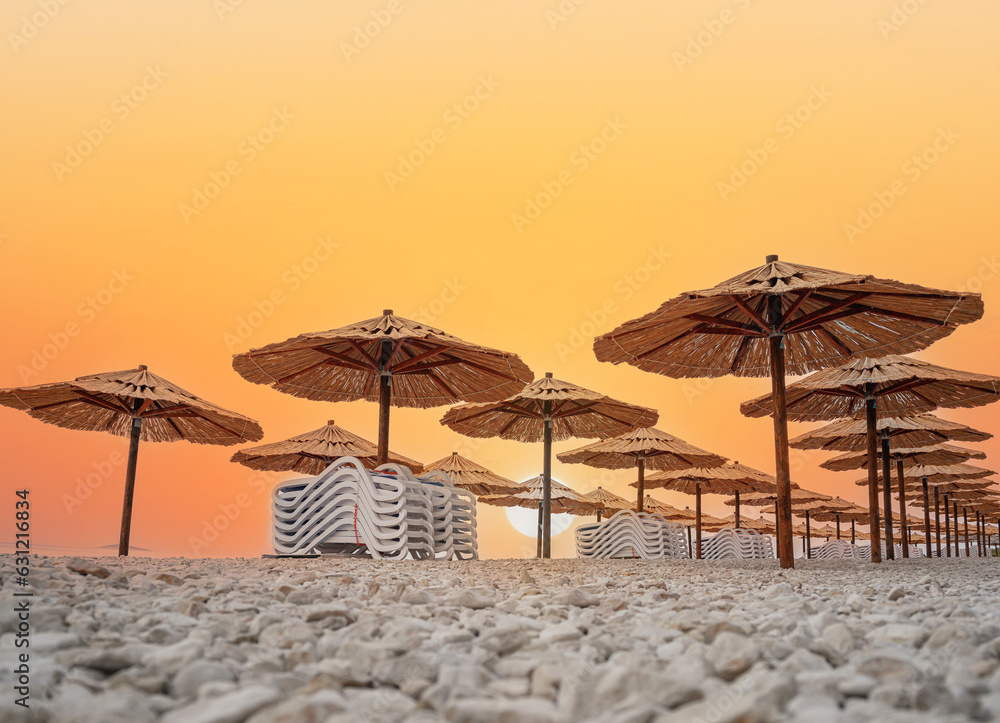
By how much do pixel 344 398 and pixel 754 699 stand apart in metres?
8.52

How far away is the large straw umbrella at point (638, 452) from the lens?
497 inches

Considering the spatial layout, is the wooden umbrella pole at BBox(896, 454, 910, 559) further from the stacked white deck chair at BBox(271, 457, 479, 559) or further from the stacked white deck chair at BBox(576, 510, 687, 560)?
the stacked white deck chair at BBox(271, 457, 479, 559)

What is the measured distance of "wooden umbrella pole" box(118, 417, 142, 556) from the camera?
890cm

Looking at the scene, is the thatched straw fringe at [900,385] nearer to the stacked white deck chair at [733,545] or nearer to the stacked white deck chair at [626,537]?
the stacked white deck chair at [626,537]

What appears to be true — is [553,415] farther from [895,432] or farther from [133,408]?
[133,408]

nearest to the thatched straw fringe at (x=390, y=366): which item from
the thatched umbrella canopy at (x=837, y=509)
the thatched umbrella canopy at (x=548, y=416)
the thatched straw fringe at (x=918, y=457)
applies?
the thatched umbrella canopy at (x=548, y=416)

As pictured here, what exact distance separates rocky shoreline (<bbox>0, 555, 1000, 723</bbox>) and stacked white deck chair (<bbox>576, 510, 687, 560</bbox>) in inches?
318

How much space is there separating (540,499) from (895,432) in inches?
338

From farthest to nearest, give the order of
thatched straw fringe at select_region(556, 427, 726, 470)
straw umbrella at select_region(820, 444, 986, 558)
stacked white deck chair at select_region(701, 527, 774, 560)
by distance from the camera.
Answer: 1. stacked white deck chair at select_region(701, 527, 774, 560)
2. straw umbrella at select_region(820, 444, 986, 558)
3. thatched straw fringe at select_region(556, 427, 726, 470)

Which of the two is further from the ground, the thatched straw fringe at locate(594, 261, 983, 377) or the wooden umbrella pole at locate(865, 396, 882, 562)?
the thatched straw fringe at locate(594, 261, 983, 377)

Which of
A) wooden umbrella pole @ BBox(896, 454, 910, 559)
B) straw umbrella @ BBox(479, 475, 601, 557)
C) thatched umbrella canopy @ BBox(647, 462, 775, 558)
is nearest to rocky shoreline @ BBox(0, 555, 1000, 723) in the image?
wooden umbrella pole @ BBox(896, 454, 910, 559)

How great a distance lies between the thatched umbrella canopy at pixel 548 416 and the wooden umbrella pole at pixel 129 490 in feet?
14.1

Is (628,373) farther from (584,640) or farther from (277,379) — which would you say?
(584,640)

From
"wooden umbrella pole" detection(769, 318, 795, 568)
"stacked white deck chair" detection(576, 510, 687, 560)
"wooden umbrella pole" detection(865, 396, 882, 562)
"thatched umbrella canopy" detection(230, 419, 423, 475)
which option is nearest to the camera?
"wooden umbrella pole" detection(769, 318, 795, 568)
